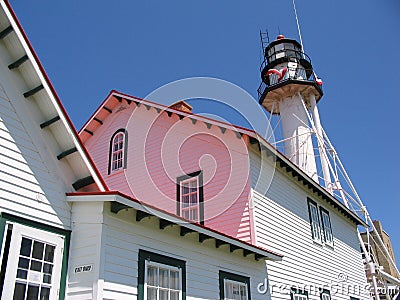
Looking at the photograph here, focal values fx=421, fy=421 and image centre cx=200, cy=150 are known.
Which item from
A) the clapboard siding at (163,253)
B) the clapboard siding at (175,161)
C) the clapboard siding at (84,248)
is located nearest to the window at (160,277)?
the clapboard siding at (163,253)

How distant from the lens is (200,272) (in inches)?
367

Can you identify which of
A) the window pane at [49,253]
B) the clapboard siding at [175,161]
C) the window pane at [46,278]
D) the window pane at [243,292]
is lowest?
the window pane at [46,278]

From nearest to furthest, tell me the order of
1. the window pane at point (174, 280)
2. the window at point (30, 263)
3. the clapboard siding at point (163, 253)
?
the window at point (30, 263), the clapboard siding at point (163, 253), the window pane at point (174, 280)

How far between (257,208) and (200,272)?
3.15m

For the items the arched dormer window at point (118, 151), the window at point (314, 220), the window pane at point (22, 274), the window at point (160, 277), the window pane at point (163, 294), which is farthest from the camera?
the window at point (314, 220)

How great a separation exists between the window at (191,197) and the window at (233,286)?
6.93 ft

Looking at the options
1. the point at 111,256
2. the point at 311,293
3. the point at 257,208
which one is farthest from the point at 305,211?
the point at 111,256

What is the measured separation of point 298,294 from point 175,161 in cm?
549

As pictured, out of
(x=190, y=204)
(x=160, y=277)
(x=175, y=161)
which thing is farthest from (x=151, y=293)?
(x=175, y=161)

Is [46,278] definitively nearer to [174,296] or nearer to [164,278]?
[164,278]

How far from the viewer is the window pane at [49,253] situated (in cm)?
667

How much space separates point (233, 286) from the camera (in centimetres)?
1029

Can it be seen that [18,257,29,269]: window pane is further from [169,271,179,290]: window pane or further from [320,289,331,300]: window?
[320,289,331,300]: window

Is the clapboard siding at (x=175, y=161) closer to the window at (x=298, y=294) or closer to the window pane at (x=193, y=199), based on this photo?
the window pane at (x=193, y=199)
